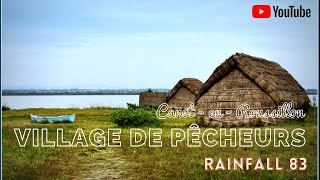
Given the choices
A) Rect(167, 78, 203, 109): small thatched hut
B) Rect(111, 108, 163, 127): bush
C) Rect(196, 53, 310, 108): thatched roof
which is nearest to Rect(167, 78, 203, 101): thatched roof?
Rect(167, 78, 203, 109): small thatched hut

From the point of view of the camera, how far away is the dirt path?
909 centimetres

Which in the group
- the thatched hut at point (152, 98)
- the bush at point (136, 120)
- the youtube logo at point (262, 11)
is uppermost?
the youtube logo at point (262, 11)

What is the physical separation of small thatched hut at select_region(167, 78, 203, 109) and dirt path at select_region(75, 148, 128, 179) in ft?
47.5

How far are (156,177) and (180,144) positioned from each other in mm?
2992

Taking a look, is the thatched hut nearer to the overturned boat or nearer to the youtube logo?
the overturned boat

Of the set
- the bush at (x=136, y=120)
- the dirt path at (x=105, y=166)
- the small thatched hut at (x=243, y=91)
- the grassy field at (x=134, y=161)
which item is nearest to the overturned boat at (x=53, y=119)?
the bush at (x=136, y=120)

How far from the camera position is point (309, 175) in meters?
8.75

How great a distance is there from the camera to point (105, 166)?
9.90m

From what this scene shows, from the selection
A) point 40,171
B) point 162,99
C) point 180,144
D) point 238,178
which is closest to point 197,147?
point 180,144

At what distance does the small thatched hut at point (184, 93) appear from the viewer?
25.7 m

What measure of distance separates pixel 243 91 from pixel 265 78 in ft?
2.99

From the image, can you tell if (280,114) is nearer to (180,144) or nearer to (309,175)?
(180,144)

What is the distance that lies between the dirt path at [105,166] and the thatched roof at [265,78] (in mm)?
6394

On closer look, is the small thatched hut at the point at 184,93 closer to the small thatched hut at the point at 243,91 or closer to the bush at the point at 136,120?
the small thatched hut at the point at 243,91
